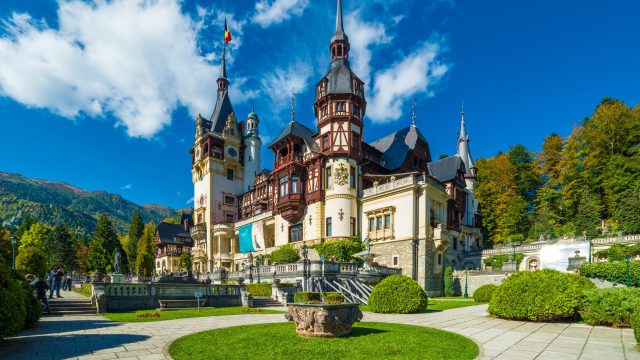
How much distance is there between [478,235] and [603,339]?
45.9m

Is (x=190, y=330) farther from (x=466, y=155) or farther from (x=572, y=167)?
(x=572, y=167)

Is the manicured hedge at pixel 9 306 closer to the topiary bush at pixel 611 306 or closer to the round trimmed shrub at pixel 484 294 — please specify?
the topiary bush at pixel 611 306

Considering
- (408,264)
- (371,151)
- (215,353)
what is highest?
(371,151)

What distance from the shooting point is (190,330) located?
40.8 ft

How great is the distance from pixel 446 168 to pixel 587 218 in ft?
57.3

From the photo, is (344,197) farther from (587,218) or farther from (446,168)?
(587,218)

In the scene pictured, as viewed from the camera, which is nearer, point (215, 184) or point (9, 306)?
point (9, 306)

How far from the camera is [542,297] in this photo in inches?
554

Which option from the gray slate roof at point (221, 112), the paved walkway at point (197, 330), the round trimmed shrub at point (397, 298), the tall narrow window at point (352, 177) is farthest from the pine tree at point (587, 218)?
the gray slate roof at point (221, 112)

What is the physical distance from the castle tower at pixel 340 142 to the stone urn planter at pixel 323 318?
26.6 meters

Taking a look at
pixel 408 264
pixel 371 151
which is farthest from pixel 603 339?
pixel 371 151

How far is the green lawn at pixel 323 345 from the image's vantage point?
8.38 m

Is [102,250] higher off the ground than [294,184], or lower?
lower

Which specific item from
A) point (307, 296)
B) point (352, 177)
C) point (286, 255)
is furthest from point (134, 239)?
point (307, 296)
